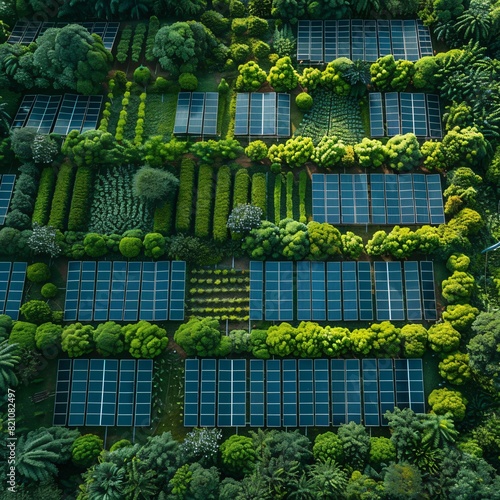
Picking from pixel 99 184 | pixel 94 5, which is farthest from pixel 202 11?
pixel 99 184

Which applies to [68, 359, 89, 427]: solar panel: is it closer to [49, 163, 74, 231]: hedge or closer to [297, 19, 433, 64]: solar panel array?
[49, 163, 74, 231]: hedge

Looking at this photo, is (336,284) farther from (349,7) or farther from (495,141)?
(349,7)

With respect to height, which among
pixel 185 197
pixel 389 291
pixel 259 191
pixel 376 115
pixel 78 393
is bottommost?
pixel 78 393

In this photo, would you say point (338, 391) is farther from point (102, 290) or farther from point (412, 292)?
point (102, 290)

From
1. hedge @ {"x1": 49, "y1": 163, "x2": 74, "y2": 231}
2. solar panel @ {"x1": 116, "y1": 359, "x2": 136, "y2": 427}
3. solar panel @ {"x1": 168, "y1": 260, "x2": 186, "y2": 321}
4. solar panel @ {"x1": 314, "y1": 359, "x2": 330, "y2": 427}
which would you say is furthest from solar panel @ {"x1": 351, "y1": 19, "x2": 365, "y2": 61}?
solar panel @ {"x1": 116, "y1": 359, "x2": 136, "y2": 427}

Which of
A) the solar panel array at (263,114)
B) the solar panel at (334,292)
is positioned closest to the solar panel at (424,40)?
the solar panel array at (263,114)

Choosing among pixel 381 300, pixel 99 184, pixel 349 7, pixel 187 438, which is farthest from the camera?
pixel 349 7

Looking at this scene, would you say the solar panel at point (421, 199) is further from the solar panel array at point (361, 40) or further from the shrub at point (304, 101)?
the solar panel array at point (361, 40)

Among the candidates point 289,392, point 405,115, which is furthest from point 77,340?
point 405,115
